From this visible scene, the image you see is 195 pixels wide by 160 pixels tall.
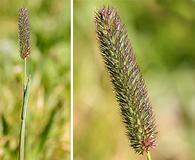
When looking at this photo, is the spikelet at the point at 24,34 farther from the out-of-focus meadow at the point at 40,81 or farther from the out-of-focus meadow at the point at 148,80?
the out-of-focus meadow at the point at 148,80

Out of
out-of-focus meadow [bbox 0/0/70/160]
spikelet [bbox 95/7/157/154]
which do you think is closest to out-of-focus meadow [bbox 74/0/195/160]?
out-of-focus meadow [bbox 0/0/70/160]

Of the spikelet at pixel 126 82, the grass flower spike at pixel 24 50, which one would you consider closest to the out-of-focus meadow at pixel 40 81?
the grass flower spike at pixel 24 50

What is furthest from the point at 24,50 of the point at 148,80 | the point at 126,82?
the point at 126,82

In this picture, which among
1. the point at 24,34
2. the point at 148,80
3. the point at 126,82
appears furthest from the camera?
the point at 24,34

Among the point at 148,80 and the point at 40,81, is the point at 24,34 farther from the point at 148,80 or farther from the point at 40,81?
the point at 148,80

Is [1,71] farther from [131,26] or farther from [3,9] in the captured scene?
[131,26]

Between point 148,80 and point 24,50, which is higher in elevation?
point 24,50

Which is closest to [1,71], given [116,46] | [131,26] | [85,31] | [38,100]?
[38,100]
